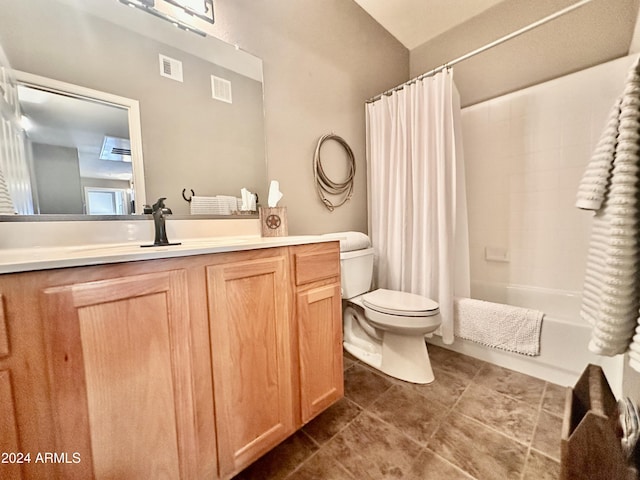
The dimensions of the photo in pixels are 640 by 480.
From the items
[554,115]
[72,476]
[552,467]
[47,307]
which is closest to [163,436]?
[72,476]

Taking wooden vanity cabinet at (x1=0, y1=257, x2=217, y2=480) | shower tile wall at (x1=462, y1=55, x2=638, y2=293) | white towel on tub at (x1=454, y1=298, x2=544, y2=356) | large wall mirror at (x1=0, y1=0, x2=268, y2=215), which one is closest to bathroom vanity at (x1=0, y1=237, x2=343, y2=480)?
wooden vanity cabinet at (x1=0, y1=257, x2=217, y2=480)

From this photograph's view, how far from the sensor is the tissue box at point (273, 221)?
4.30 ft

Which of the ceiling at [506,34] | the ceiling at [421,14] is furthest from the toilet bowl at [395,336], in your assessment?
the ceiling at [421,14]

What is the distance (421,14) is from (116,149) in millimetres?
2360

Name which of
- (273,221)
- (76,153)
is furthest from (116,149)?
(273,221)

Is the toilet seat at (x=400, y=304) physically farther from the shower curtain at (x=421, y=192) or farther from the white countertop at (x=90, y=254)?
the white countertop at (x=90, y=254)

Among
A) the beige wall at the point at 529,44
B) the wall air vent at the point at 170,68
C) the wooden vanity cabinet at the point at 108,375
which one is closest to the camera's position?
the wooden vanity cabinet at the point at 108,375

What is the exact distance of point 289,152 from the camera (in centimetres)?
159

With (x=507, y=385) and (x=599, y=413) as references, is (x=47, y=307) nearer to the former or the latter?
(x=599, y=413)

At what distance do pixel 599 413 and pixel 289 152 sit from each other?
1.70 meters

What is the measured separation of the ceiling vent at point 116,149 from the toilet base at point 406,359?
5.32ft

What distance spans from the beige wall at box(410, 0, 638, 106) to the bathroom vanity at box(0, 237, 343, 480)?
2.11 m

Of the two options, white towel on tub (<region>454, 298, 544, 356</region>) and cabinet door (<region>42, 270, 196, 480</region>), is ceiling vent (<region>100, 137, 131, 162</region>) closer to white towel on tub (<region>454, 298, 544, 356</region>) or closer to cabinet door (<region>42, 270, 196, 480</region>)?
cabinet door (<region>42, 270, 196, 480</region>)

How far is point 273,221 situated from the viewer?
1.32 m
